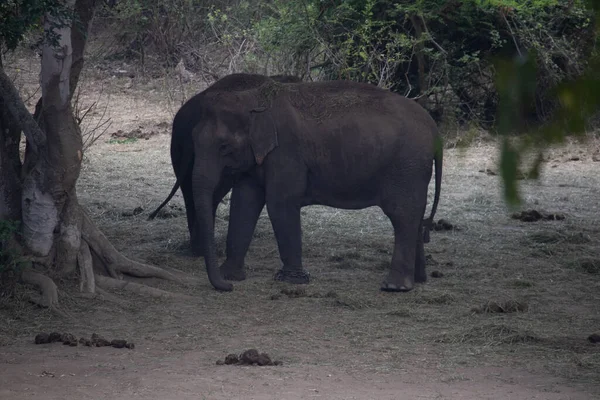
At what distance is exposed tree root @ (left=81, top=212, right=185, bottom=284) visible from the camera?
825 centimetres

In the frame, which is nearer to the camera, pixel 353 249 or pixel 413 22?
pixel 353 249

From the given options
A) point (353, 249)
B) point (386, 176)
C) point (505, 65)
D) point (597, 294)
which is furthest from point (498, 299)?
point (505, 65)

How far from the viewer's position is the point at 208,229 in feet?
27.9

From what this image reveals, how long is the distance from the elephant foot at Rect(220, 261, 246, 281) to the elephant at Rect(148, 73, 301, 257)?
0.89 meters

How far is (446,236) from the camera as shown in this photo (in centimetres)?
1097

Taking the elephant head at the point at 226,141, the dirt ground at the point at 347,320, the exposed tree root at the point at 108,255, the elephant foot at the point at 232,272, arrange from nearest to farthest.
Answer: the dirt ground at the point at 347,320 → the exposed tree root at the point at 108,255 → the elephant head at the point at 226,141 → the elephant foot at the point at 232,272

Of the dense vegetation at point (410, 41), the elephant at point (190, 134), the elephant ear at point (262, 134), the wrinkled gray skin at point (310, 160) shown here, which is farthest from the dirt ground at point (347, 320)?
the dense vegetation at point (410, 41)

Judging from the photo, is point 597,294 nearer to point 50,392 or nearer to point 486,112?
point 50,392

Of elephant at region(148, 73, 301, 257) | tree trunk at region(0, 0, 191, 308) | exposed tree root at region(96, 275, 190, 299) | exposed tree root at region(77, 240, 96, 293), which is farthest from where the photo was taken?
elephant at region(148, 73, 301, 257)

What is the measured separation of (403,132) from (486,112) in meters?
7.11

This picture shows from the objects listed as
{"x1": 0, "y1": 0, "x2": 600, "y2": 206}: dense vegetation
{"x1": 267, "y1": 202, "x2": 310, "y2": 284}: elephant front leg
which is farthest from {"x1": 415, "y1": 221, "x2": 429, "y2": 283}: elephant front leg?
{"x1": 0, "y1": 0, "x2": 600, "y2": 206}: dense vegetation

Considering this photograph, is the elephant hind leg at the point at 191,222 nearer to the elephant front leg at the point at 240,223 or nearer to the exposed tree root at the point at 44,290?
the elephant front leg at the point at 240,223

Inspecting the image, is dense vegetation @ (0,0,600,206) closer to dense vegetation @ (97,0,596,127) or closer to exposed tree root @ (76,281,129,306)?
dense vegetation @ (97,0,596,127)

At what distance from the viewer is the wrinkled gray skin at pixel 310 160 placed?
343 inches
